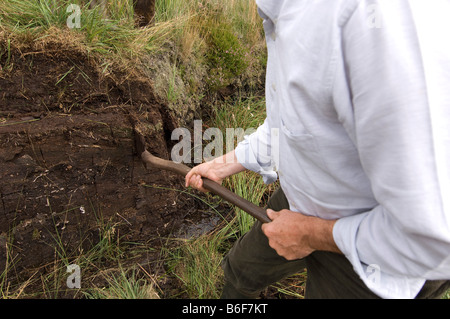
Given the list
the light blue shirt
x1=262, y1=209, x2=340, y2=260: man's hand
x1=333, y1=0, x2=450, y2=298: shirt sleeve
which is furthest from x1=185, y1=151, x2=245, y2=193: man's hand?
x1=333, y1=0, x2=450, y2=298: shirt sleeve

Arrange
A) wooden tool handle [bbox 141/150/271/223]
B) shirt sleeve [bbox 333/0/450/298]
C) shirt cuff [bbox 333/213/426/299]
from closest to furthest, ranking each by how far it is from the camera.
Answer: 1. shirt sleeve [bbox 333/0/450/298]
2. shirt cuff [bbox 333/213/426/299]
3. wooden tool handle [bbox 141/150/271/223]

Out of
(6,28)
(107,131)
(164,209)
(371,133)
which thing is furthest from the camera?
(164,209)

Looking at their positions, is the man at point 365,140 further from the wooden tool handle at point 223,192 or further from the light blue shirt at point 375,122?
the wooden tool handle at point 223,192

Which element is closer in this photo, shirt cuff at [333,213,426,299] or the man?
the man

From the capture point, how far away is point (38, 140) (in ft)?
7.12

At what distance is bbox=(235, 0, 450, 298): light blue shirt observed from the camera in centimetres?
74

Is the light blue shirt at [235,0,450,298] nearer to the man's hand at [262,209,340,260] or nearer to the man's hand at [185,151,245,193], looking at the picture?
the man's hand at [262,209,340,260]

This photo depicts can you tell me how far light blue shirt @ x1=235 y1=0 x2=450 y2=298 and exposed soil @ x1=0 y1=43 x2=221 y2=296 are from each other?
59.2 inches

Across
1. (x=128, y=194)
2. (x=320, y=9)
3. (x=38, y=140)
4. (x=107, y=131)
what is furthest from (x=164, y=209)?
(x=320, y=9)

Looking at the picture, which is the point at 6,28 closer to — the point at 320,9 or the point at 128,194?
the point at 128,194

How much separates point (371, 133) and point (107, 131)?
1880mm

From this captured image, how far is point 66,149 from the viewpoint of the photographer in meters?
2.26

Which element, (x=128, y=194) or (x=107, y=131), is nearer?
(x=107, y=131)

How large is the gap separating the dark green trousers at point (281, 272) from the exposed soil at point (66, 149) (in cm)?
106
